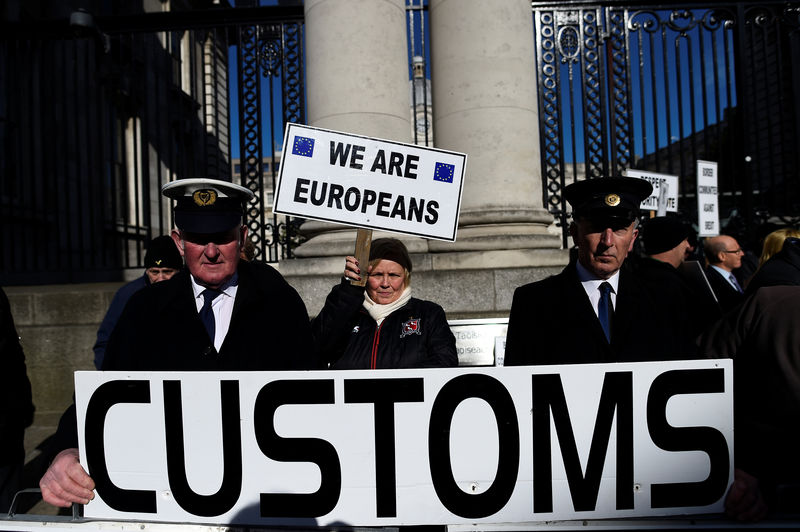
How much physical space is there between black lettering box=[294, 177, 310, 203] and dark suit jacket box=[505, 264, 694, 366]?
1199mm

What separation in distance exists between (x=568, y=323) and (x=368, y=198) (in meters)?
1.13

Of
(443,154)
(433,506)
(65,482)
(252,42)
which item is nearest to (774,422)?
(433,506)

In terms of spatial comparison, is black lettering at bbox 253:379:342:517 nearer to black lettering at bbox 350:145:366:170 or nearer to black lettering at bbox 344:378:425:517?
black lettering at bbox 344:378:425:517

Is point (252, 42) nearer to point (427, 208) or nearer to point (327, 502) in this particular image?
point (427, 208)

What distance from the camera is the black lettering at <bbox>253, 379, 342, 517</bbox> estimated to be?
1.88 meters

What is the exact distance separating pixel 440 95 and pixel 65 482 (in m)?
5.28

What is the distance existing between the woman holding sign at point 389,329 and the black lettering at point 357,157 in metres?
0.62

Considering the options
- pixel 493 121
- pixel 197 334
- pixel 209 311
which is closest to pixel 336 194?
pixel 209 311

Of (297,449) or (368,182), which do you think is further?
(368,182)

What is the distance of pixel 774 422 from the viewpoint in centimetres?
199

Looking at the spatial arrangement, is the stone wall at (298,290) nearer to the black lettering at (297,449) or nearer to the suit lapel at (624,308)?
the suit lapel at (624,308)

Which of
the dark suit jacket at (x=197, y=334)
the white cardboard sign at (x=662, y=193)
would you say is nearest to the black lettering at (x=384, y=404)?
the dark suit jacket at (x=197, y=334)

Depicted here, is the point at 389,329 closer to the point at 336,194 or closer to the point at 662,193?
the point at 336,194

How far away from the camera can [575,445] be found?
73.4 inches
